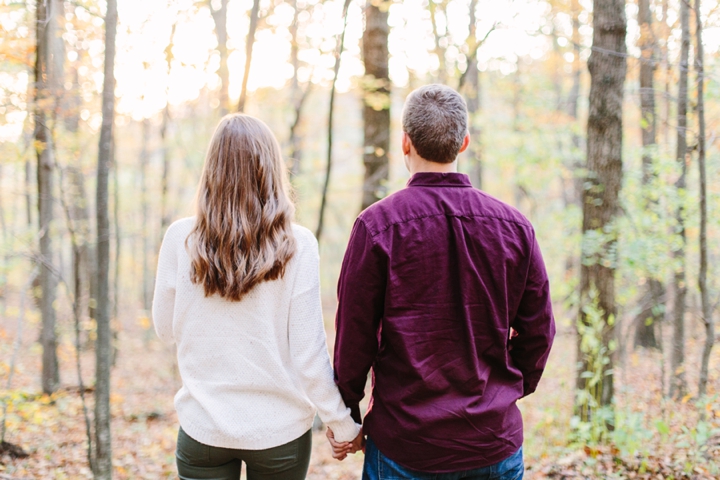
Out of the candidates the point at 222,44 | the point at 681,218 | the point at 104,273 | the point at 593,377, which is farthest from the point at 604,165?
the point at 222,44

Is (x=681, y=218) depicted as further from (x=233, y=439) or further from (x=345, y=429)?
(x=233, y=439)

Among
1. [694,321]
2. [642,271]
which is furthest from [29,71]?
[694,321]

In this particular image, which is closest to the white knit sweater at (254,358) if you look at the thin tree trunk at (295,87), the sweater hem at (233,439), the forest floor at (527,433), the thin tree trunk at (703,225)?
the sweater hem at (233,439)

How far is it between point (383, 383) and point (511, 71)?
42.4ft

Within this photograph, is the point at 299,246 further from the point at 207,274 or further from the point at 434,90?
the point at 434,90

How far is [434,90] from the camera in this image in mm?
1864

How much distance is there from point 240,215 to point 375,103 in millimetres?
4606

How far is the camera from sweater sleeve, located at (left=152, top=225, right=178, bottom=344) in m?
2.04

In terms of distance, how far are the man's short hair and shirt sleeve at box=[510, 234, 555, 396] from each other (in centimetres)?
46

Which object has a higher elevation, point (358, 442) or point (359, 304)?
point (359, 304)

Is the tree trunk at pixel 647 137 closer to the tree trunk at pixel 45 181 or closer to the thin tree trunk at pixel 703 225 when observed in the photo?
the thin tree trunk at pixel 703 225

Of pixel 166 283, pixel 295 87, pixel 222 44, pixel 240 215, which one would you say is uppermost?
pixel 222 44

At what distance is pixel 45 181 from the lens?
522 centimetres

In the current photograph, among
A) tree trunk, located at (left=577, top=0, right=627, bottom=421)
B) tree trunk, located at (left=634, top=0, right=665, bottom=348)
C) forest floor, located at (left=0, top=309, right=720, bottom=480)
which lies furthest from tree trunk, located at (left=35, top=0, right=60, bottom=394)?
tree trunk, located at (left=634, top=0, right=665, bottom=348)
